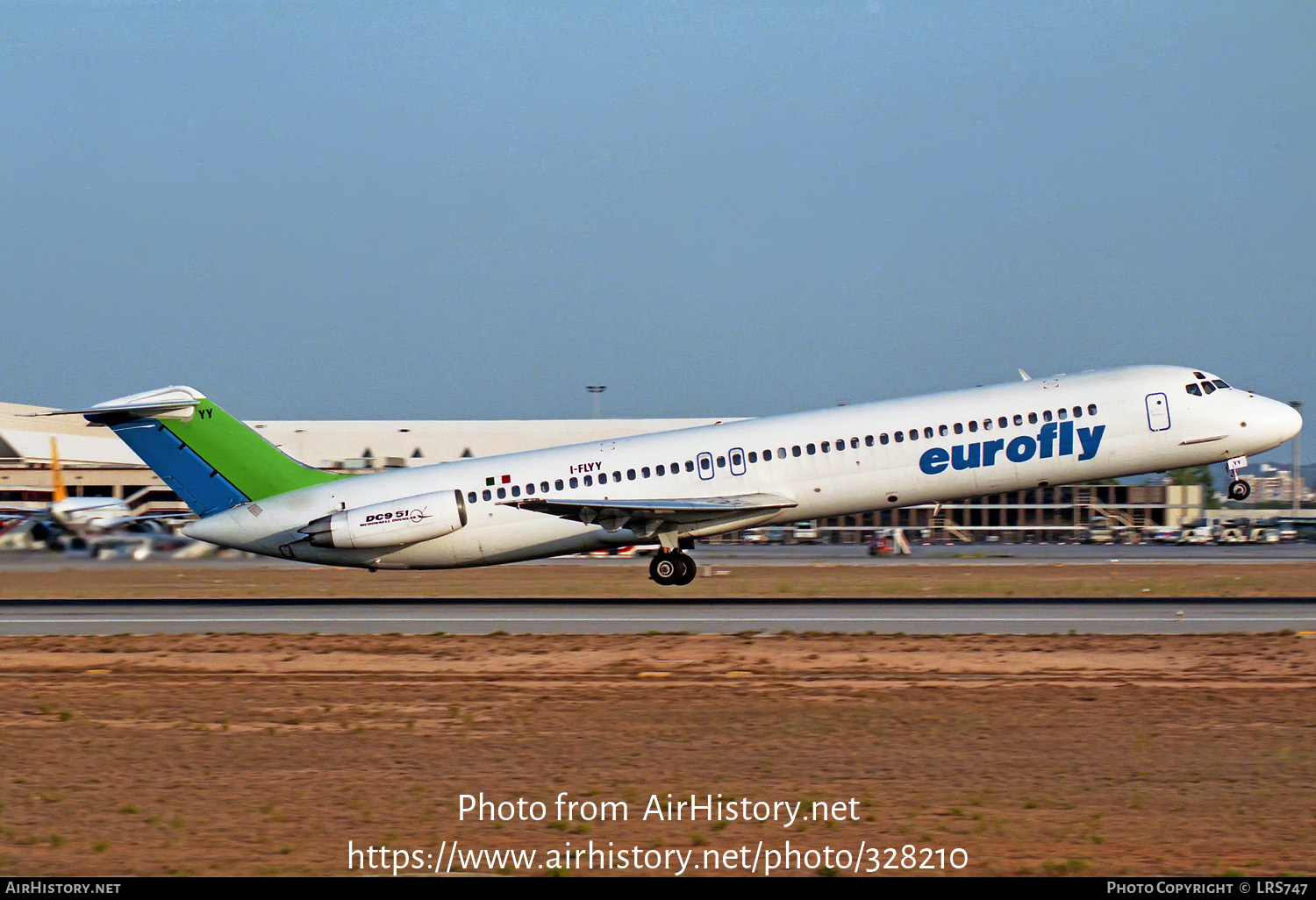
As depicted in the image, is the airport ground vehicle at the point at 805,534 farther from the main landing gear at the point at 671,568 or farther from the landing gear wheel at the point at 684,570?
the main landing gear at the point at 671,568

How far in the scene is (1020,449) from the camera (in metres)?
30.1

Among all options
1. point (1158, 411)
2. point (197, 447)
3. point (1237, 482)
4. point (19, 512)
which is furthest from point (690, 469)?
point (19, 512)

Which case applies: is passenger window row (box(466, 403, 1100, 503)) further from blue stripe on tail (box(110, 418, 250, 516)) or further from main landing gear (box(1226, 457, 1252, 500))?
blue stripe on tail (box(110, 418, 250, 516))

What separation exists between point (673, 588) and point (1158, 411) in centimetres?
1314

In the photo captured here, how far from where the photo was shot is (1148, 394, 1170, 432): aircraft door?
3019cm

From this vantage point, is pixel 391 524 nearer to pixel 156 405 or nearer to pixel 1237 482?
pixel 156 405

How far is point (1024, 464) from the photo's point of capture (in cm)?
3020

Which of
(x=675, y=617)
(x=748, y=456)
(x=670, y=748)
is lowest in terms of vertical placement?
(x=670, y=748)

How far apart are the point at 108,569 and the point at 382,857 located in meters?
38.3

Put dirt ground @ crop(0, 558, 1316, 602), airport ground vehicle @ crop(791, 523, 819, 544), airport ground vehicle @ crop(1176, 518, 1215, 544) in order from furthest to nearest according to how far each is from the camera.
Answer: airport ground vehicle @ crop(791, 523, 819, 544)
airport ground vehicle @ crop(1176, 518, 1215, 544)
dirt ground @ crop(0, 558, 1316, 602)

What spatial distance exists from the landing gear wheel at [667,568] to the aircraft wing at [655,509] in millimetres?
952

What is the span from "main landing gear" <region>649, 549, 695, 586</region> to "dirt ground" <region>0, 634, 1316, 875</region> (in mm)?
9077

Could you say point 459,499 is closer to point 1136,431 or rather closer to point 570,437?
point 1136,431

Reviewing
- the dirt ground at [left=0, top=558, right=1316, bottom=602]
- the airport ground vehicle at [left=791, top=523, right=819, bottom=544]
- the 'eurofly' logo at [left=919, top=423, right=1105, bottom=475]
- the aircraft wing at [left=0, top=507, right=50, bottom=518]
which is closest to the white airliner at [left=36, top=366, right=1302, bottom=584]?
the 'eurofly' logo at [left=919, top=423, right=1105, bottom=475]
